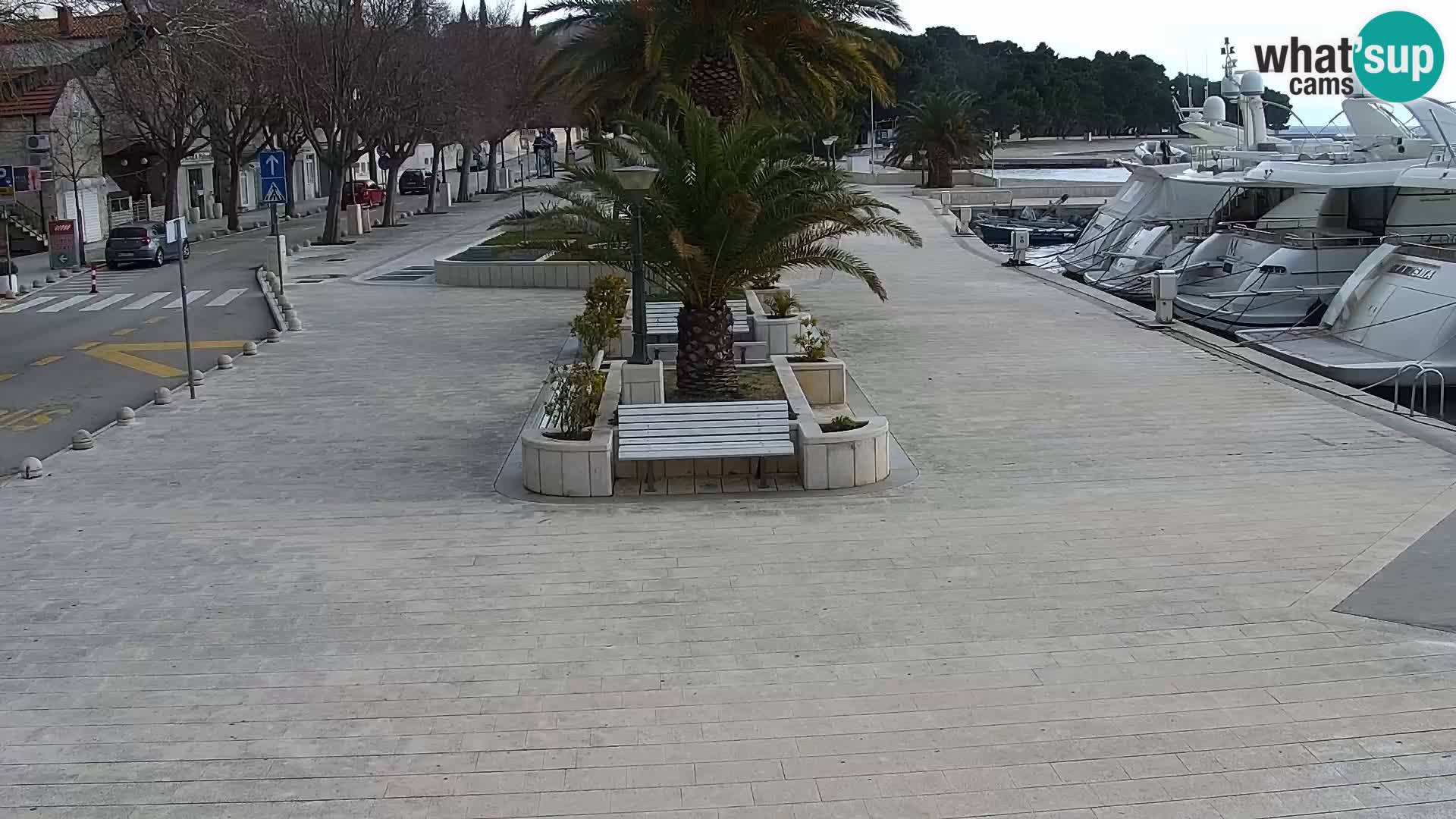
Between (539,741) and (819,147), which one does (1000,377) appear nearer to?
(539,741)

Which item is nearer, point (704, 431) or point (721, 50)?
point (704, 431)

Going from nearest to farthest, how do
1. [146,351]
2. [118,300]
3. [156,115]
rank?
1. [146,351]
2. [118,300]
3. [156,115]

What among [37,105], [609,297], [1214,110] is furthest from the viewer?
[1214,110]

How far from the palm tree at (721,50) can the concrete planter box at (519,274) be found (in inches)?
146

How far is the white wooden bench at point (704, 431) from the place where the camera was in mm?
12070

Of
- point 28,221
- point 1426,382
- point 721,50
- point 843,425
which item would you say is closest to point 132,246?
point 28,221

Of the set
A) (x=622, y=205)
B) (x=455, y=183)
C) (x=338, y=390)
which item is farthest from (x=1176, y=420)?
(x=455, y=183)

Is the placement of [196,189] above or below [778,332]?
above

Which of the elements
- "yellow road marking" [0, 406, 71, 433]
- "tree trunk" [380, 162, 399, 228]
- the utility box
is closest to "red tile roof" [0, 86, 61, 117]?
"tree trunk" [380, 162, 399, 228]

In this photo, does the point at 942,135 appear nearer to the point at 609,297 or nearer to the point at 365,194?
the point at 365,194

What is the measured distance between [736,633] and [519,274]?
22.8m

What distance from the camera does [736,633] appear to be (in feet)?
27.9

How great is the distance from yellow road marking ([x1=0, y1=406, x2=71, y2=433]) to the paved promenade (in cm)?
204

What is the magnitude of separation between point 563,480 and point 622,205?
Result: 3.42m
